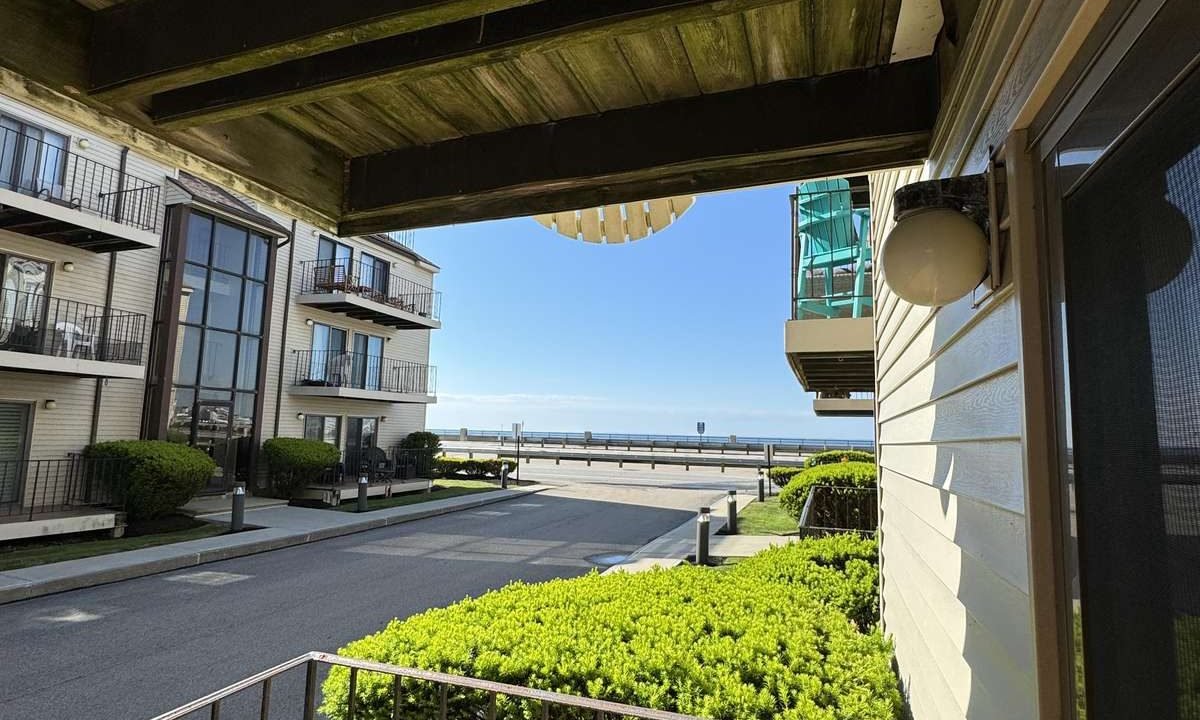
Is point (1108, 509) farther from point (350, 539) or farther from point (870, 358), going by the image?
point (350, 539)

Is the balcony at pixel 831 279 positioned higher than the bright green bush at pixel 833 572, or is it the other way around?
the balcony at pixel 831 279

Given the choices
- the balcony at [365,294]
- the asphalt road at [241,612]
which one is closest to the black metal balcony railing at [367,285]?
the balcony at [365,294]

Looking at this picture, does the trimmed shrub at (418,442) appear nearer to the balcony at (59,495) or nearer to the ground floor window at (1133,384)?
the balcony at (59,495)

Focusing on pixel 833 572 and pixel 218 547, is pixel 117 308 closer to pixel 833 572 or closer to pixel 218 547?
pixel 218 547

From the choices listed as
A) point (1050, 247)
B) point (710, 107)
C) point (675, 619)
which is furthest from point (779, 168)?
point (675, 619)

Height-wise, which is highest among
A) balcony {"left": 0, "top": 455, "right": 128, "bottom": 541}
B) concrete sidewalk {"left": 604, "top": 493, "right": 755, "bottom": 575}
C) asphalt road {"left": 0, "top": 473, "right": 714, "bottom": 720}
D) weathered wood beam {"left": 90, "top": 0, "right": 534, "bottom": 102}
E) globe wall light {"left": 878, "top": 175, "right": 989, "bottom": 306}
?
weathered wood beam {"left": 90, "top": 0, "right": 534, "bottom": 102}

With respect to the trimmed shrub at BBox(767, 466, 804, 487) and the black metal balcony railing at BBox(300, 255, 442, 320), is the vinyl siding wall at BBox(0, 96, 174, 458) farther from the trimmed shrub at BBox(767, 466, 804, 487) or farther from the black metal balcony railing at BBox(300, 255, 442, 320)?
the trimmed shrub at BBox(767, 466, 804, 487)

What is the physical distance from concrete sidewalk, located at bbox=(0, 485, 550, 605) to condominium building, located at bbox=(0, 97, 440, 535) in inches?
88.9

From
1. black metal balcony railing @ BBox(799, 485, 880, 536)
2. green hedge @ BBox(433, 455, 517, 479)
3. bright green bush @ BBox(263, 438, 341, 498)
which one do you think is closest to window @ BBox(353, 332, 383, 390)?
bright green bush @ BBox(263, 438, 341, 498)

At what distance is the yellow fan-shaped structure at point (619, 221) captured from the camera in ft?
13.8

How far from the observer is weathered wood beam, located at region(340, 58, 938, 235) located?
103 inches

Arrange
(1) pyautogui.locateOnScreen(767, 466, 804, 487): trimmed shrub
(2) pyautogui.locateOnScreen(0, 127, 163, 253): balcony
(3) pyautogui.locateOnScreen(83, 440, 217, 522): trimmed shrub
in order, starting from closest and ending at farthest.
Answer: (2) pyautogui.locateOnScreen(0, 127, 163, 253): balcony, (3) pyautogui.locateOnScreen(83, 440, 217, 522): trimmed shrub, (1) pyautogui.locateOnScreen(767, 466, 804, 487): trimmed shrub

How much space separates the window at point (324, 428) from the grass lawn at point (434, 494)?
8.80 feet

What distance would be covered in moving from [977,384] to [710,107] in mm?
1605
